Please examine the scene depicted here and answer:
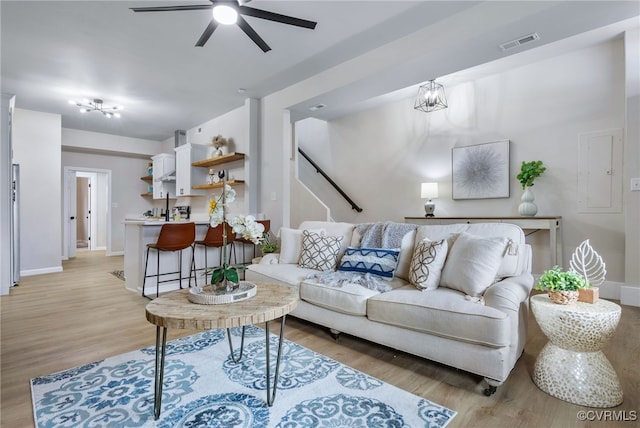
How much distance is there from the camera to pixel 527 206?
3.95m

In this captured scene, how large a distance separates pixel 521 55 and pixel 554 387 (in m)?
3.88

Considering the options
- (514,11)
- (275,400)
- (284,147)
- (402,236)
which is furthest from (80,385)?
(514,11)

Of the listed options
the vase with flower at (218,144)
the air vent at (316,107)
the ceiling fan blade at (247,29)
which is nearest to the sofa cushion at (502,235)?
the ceiling fan blade at (247,29)

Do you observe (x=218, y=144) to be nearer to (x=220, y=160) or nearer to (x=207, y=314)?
(x=220, y=160)

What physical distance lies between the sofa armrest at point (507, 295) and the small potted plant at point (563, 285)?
0.16 meters

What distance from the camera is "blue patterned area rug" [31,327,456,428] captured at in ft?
5.05

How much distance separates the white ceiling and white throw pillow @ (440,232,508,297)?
176 centimetres

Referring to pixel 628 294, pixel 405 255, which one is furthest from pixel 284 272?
pixel 628 294

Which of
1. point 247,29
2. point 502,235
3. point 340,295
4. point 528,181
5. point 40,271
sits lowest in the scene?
point 40,271

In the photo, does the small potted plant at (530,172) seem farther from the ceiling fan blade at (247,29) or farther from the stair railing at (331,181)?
the ceiling fan blade at (247,29)

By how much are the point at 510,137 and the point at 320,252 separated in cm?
326

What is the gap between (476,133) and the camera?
4621 mm

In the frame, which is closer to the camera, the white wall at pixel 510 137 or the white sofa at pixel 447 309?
the white sofa at pixel 447 309

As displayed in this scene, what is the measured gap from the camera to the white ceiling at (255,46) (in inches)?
102
